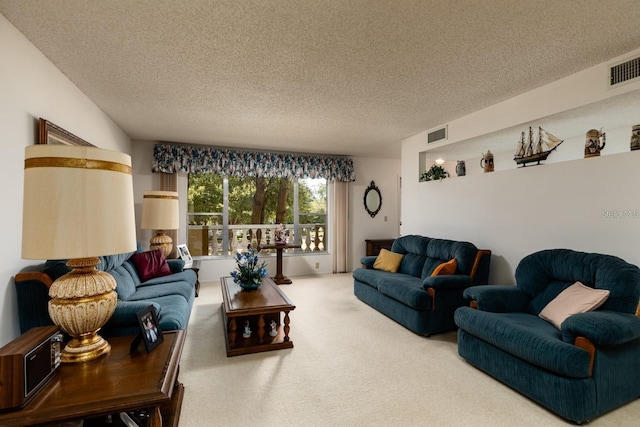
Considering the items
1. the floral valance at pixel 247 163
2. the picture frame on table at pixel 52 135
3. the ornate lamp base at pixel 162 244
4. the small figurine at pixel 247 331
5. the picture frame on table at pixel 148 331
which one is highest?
the floral valance at pixel 247 163

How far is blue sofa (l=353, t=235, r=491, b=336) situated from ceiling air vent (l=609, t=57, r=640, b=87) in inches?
74.7

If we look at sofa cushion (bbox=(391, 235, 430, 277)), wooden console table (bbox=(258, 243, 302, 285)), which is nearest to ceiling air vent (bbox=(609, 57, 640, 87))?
sofa cushion (bbox=(391, 235, 430, 277))

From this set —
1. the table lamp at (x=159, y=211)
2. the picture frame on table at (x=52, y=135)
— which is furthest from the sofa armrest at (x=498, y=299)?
the table lamp at (x=159, y=211)

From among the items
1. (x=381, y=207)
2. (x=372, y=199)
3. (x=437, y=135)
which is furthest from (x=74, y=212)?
(x=381, y=207)

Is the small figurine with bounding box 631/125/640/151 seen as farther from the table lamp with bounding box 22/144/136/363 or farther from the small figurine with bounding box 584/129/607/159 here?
the table lamp with bounding box 22/144/136/363

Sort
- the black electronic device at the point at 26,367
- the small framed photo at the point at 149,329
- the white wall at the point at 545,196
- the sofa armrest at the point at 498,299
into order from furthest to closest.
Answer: the sofa armrest at the point at 498,299 < the white wall at the point at 545,196 < the small framed photo at the point at 149,329 < the black electronic device at the point at 26,367

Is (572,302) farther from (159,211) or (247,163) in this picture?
(247,163)

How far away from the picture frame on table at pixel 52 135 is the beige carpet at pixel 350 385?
2.10m

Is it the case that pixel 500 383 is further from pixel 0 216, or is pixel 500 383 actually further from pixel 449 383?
pixel 0 216

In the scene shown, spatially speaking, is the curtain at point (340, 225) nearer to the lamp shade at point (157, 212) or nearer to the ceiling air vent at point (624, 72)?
the lamp shade at point (157, 212)

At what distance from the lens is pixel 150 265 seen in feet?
12.8

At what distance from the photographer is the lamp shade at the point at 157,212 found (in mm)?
4344

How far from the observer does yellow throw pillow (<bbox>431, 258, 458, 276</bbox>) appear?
351 centimetres

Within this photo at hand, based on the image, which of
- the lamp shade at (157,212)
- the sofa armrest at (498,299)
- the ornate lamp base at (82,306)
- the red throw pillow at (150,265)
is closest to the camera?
the ornate lamp base at (82,306)
